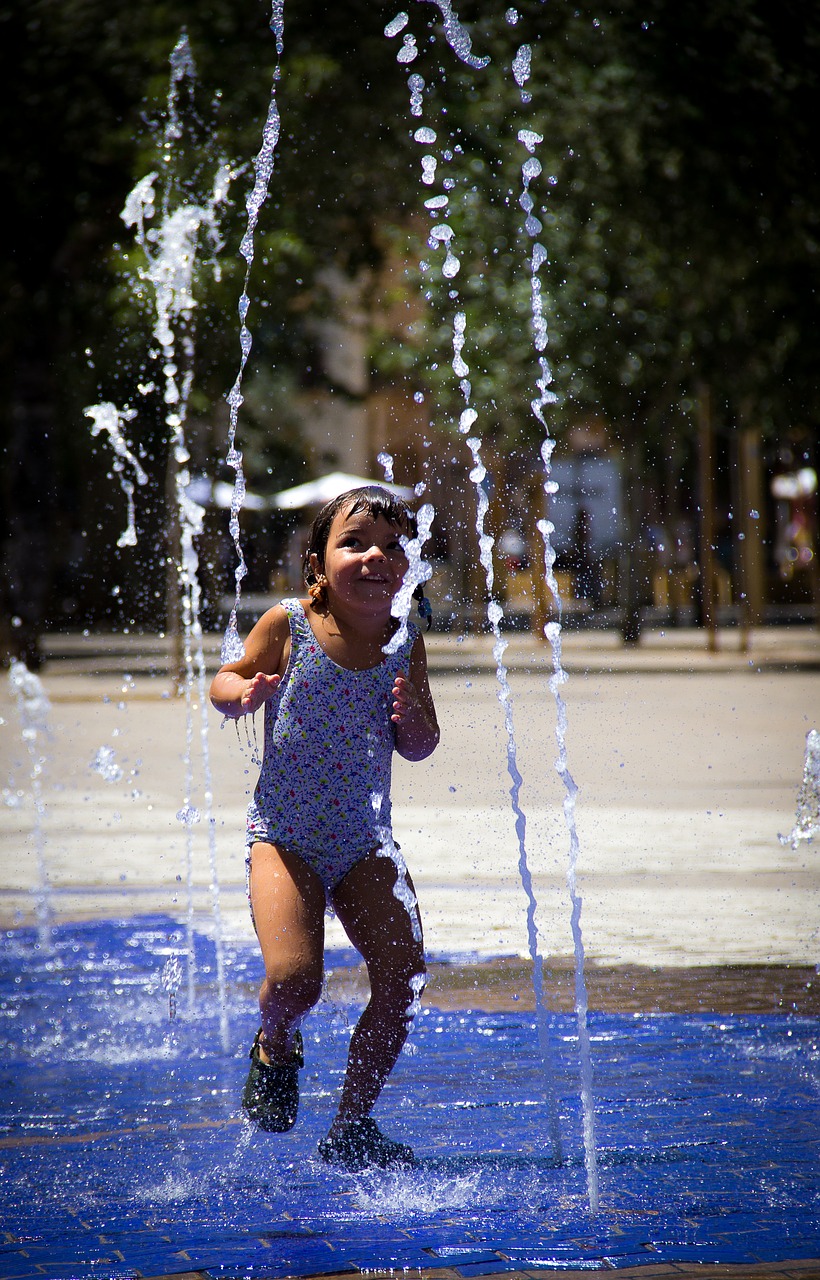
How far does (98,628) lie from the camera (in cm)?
3341

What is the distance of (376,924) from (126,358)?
53.1 ft

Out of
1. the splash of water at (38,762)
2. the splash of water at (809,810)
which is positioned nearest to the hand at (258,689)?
the splash of water at (38,762)

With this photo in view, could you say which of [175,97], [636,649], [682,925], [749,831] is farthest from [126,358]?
[682,925]

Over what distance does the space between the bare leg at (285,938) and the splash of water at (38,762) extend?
2564 millimetres

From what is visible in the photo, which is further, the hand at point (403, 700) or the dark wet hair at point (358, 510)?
the dark wet hair at point (358, 510)

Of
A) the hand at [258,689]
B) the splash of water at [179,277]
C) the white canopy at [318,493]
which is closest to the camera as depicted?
the hand at [258,689]

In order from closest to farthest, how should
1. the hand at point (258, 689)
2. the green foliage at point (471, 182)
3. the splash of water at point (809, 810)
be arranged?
the hand at point (258, 689)
the splash of water at point (809, 810)
the green foliage at point (471, 182)

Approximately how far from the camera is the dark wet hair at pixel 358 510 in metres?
3.43

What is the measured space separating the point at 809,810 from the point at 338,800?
4704 millimetres

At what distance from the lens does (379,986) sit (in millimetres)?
3254

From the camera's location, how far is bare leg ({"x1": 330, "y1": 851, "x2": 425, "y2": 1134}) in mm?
3227

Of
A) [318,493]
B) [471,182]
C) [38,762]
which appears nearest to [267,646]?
[38,762]

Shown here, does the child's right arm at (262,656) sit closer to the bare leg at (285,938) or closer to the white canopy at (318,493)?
the bare leg at (285,938)

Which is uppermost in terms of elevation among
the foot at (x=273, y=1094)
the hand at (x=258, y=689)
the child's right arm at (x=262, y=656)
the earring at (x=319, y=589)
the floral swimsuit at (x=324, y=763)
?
the earring at (x=319, y=589)
